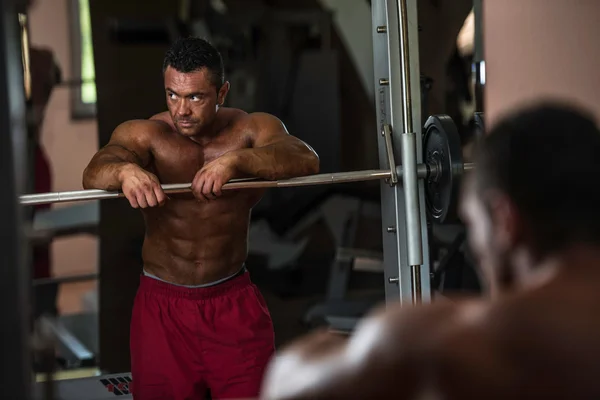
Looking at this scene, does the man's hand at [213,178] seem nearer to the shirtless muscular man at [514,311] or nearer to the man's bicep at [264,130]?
the man's bicep at [264,130]

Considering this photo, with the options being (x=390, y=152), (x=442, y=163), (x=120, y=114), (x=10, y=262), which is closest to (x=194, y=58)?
(x=390, y=152)

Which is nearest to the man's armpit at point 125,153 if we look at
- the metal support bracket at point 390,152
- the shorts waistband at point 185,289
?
the shorts waistband at point 185,289

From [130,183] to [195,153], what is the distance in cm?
41

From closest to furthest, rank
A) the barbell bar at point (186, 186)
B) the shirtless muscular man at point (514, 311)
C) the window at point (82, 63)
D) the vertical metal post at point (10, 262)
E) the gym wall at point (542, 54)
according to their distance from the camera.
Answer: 1. the shirtless muscular man at point (514, 311)
2. the vertical metal post at point (10, 262)
3. the barbell bar at point (186, 186)
4. the gym wall at point (542, 54)
5. the window at point (82, 63)

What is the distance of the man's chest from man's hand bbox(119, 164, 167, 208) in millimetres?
316

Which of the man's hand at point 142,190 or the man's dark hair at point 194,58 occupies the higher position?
the man's dark hair at point 194,58

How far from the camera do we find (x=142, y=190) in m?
2.63

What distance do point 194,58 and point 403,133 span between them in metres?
0.73

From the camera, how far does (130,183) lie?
2.64 meters

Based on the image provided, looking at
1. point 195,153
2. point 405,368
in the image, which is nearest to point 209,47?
point 195,153

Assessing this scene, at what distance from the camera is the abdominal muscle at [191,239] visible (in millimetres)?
2988

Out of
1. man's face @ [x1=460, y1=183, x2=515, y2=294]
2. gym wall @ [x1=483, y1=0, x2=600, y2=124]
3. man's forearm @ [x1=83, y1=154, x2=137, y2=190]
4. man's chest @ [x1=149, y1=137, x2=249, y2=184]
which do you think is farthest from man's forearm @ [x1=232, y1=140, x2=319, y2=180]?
man's face @ [x1=460, y1=183, x2=515, y2=294]

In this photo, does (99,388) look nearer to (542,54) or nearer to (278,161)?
(278,161)

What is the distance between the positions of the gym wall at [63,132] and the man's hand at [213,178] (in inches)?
80.0
